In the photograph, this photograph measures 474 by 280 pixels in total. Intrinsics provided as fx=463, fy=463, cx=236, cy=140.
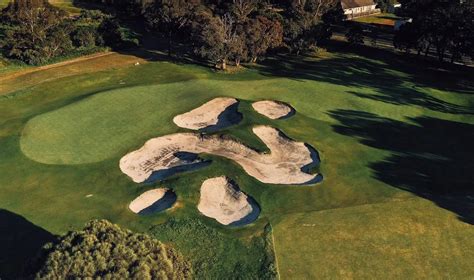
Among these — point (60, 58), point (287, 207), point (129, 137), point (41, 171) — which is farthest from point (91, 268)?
point (60, 58)

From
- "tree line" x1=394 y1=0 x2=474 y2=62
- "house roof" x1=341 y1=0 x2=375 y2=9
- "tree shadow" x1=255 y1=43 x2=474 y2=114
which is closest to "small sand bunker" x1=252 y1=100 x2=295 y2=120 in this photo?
"tree shadow" x1=255 y1=43 x2=474 y2=114

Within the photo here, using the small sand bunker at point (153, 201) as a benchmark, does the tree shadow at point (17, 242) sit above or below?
below

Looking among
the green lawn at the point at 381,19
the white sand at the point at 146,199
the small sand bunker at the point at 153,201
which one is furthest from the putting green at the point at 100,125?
the green lawn at the point at 381,19

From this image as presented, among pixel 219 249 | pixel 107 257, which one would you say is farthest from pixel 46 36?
pixel 107 257

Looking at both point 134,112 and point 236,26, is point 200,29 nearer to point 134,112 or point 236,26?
point 236,26

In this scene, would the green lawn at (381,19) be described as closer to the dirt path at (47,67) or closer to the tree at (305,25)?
the tree at (305,25)

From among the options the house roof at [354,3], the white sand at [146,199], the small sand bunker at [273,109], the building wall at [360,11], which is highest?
the house roof at [354,3]

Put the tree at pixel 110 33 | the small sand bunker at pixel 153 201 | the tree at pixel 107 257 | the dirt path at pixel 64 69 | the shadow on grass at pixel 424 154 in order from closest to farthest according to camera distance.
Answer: the tree at pixel 107 257 < the small sand bunker at pixel 153 201 < the shadow on grass at pixel 424 154 < the dirt path at pixel 64 69 < the tree at pixel 110 33

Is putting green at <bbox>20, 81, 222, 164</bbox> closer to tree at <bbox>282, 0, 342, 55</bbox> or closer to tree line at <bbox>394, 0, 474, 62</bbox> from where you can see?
tree at <bbox>282, 0, 342, 55</bbox>
